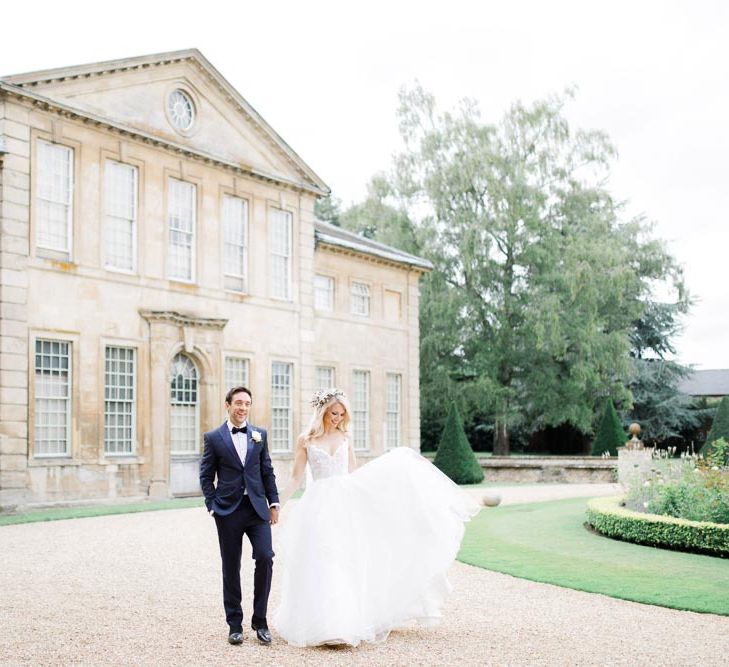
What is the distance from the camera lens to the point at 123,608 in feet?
28.8

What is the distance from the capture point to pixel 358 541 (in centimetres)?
752

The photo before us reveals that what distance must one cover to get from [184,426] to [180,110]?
25.1 ft

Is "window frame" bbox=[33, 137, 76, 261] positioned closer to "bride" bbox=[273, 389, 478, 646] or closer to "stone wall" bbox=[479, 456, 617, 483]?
"bride" bbox=[273, 389, 478, 646]

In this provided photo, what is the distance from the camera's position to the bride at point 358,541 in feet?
23.8

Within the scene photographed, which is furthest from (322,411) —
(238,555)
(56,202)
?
(56,202)

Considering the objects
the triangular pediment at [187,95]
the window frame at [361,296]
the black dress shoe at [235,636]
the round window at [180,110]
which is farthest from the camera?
the window frame at [361,296]

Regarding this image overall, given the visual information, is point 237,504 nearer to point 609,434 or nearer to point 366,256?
point 366,256

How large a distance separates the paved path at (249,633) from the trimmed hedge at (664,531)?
3.18m

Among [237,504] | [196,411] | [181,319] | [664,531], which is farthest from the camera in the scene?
[196,411]

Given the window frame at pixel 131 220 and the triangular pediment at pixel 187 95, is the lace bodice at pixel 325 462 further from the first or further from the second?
the window frame at pixel 131 220

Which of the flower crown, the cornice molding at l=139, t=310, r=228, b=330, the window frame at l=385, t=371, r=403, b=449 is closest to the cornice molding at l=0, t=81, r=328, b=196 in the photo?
the cornice molding at l=139, t=310, r=228, b=330

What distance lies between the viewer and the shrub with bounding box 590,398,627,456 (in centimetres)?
3434

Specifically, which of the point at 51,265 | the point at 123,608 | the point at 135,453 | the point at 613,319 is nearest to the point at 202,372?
the point at 135,453

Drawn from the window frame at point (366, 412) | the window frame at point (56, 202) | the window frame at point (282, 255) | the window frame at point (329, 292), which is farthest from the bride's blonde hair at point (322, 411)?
the window frame at point (366, 412)
